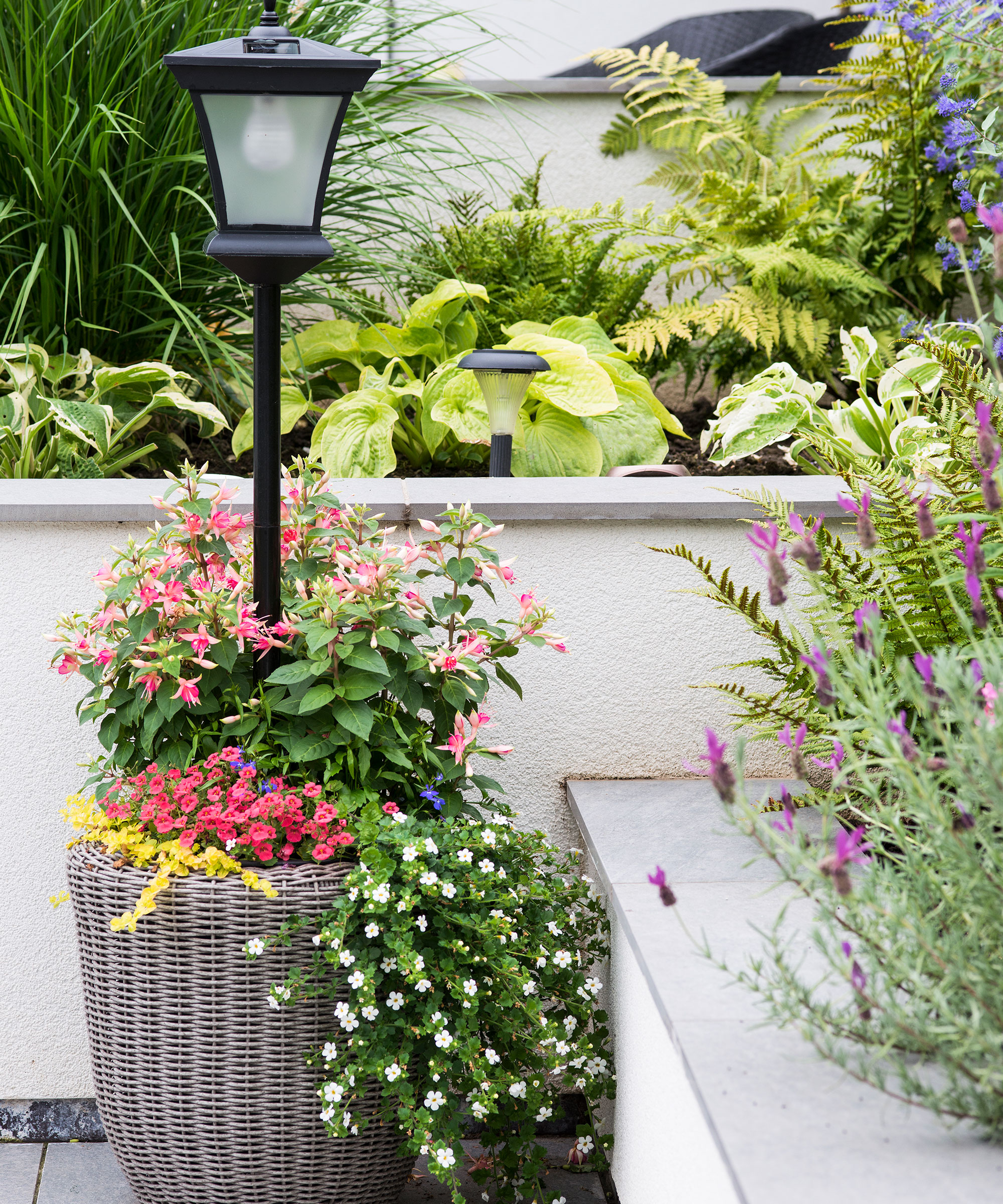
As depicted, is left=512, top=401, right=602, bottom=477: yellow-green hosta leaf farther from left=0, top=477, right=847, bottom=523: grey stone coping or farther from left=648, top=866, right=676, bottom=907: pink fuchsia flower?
left=648, top=866, right=676, bottom=907: pink fuchsia flower

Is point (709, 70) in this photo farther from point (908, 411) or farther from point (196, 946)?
point (196, 946)

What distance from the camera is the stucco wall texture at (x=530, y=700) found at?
2.05 m

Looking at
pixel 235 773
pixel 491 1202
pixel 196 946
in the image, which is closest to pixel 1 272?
pixel 235 773

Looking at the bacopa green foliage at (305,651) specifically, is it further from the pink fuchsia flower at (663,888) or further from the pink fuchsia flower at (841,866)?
the pink fuchsia flower at (841,866)

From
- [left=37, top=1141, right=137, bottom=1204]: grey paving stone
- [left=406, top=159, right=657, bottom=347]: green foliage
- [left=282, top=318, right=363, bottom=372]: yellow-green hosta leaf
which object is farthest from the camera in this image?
[left=406, top=159, right=657, bottom=347]: green foliage

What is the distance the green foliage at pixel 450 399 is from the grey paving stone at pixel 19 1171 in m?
1.47

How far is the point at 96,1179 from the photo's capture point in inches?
78.0

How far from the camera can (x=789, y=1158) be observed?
1.04 m

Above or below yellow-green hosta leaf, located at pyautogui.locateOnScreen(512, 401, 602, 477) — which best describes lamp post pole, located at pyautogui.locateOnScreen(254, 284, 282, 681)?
above

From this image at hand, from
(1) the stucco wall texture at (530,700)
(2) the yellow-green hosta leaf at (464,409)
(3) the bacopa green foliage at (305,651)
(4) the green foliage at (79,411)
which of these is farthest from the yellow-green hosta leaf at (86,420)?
(2) the yellow-green hosta leaf at (464,409)

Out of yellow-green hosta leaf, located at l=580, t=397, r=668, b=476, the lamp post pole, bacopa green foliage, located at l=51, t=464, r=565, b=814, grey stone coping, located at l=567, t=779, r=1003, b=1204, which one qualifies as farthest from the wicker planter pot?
yellow-green hosta leaf, located at l=580, t=397, r=668, b=476

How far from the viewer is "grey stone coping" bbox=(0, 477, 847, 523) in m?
2.01

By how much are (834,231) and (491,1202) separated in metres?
2.61

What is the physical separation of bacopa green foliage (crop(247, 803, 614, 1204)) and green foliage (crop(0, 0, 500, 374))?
1.28 metres
